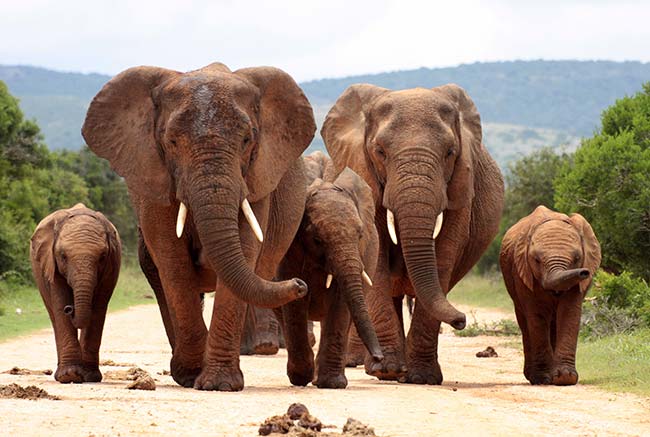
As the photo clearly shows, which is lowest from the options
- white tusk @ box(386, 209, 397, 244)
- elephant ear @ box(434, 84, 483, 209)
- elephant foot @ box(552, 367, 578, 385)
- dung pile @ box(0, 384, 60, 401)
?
elephant foot @ box(552, 367, 578, 385)

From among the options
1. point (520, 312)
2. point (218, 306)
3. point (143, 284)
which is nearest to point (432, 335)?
point (520, 312)

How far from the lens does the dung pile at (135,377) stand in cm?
1005

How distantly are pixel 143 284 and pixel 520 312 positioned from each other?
2203 centimetres

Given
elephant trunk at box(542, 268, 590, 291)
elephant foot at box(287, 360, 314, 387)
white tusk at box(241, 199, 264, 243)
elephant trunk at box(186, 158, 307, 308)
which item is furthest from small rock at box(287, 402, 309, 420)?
elephant trunk at box(542, 268, 590, 291)

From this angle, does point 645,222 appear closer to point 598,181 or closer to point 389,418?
point 598,181

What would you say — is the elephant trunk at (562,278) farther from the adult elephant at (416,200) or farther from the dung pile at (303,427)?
the dung pile at (303,427)

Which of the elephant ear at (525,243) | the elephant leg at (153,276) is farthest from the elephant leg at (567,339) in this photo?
the elephant leg at (153,276)

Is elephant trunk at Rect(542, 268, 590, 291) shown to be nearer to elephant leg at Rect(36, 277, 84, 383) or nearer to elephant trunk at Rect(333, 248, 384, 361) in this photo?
elephant trunk at Rect(333, 248, 384, 361)

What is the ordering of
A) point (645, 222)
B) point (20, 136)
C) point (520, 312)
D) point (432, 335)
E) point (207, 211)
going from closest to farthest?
point (207, 211), point (432, 335), point (520, 312), point (645, 222), point (20, 136)

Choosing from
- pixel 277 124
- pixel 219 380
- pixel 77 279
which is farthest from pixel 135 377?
pixel 277 124

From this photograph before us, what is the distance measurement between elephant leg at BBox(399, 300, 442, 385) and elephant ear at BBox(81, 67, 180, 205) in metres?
3.06

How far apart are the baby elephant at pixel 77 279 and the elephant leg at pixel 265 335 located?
3.81 m

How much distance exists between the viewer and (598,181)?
20469 millimetres

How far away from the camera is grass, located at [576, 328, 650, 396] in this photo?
1155 cm
